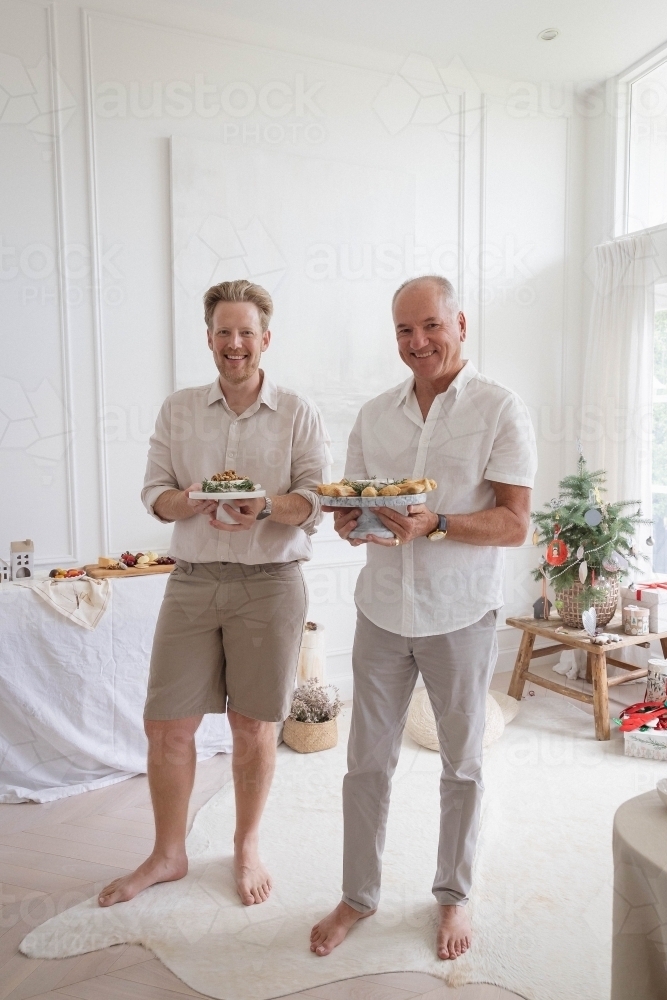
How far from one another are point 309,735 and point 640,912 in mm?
2140

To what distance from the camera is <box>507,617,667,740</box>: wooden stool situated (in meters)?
3.27

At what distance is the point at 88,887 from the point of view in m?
2.18

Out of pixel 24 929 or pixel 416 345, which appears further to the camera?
pixel 24 929

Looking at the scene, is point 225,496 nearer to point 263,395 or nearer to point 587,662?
point 263,395

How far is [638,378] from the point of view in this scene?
155 inches

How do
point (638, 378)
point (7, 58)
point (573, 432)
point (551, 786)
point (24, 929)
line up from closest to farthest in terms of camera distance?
point (24, 929) < point (551, 786) < point (7, 58) < point (638, 378) < point (573, 432)

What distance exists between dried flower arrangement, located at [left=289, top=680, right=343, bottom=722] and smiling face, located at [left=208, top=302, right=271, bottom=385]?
5.40 feet

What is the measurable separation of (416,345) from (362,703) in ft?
2.88

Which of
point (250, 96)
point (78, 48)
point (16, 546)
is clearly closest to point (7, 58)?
point (78, 48)

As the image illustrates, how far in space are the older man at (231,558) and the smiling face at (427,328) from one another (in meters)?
0.40

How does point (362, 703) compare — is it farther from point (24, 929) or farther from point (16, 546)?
point (16, 546)

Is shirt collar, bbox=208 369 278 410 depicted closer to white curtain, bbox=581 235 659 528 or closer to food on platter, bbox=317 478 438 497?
food on platter, bbox=317 478 438 497

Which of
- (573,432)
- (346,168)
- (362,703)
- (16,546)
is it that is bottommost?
(362,703)

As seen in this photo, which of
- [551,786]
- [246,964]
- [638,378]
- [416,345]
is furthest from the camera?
[638,378]
